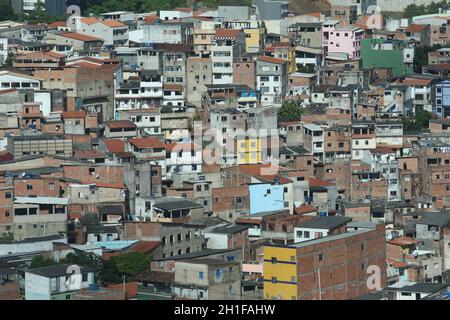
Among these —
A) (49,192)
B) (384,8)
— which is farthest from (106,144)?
(384,8)

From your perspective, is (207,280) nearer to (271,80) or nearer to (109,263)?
(109,263)

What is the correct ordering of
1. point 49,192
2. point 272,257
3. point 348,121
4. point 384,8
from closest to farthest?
point 272,257 → point 49,192 → point 348,121 → point 384,8

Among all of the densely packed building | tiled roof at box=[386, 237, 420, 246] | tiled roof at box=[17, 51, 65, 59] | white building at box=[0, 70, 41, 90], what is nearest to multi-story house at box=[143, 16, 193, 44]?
the densely packed building

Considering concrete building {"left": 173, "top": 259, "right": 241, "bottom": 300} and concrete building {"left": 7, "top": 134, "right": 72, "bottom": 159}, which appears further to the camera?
concrete building {"left": 7, "top": 134, "right": 72, "bottom": 159}

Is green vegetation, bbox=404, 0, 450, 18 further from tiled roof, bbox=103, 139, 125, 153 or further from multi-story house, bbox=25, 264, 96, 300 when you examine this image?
multi-story house, bbox=25, 264, 96, 300

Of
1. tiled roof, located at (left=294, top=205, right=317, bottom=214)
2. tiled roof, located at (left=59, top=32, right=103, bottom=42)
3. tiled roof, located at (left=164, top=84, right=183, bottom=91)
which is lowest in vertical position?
tiled roof, located at (left=294, top=205, right=317, bottom=214)

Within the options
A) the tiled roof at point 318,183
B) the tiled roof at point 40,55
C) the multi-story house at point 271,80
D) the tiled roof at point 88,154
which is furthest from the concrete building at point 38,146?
the multi-story house at point 271,80

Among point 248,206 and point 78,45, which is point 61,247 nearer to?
point 248,206
